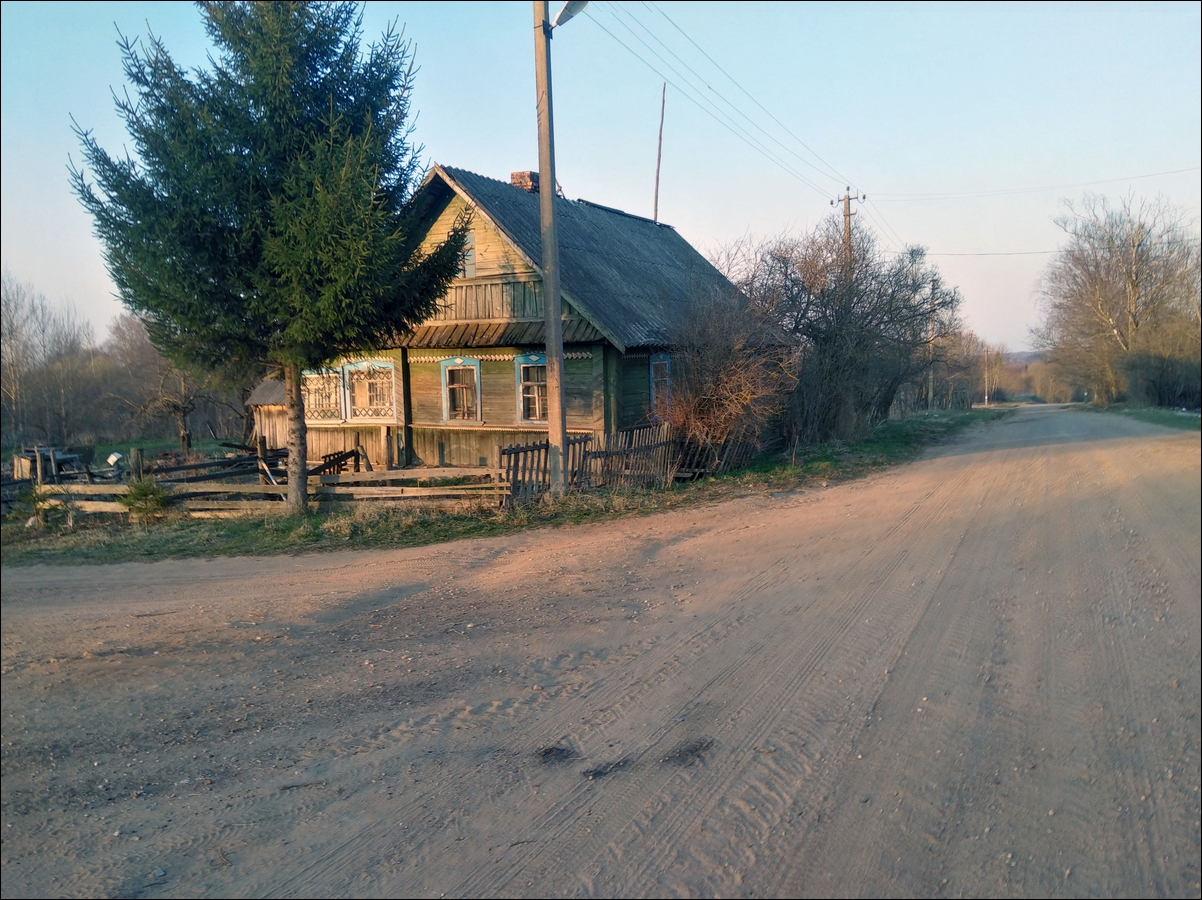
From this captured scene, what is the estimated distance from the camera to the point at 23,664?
3.50 metres

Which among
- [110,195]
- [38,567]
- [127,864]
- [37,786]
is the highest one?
[110,195]

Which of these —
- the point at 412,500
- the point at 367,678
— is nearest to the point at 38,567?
the point at 367,678

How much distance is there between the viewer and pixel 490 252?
57.4 ft

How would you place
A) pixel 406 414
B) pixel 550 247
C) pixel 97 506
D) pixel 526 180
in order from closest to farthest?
pixel 97 506 < pixel 550 247 < pixel 406 414 < pixel 526 180

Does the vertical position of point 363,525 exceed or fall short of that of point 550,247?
it falls short

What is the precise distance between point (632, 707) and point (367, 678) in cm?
202

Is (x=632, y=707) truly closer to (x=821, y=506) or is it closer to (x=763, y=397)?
(x=821, y=506)

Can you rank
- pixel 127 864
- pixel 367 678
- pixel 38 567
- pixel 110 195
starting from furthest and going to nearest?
pixel 110 195 → pixel 367 678 → pixel 38 567 → pixel 127 864

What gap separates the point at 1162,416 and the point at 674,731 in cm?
304

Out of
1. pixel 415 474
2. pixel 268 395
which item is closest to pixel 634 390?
pixel 415 474

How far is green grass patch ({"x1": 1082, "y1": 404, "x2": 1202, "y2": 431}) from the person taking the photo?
2.33 metres

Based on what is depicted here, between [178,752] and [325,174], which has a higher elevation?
[325,174]

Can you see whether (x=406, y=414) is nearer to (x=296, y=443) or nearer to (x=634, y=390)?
(x=296, y=443)

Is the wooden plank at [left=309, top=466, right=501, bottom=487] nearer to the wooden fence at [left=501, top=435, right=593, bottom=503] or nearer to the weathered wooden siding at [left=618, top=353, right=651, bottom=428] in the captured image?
the wooden fence at [left=501, top=435, right=593, bottom=503]
